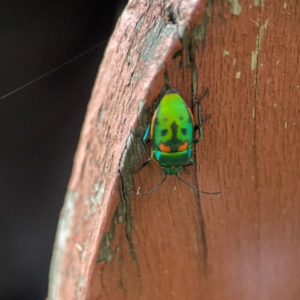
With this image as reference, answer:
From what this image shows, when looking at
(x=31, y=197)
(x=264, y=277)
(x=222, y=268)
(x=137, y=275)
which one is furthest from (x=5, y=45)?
(x=264, y=277)

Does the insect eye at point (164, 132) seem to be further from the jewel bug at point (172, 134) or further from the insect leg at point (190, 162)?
the insect leg at point (190, 162)

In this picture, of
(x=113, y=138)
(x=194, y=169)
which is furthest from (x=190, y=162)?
(x=113, y=138)

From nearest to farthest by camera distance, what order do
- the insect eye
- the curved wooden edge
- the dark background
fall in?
1. the curved wooden edge
2. the insect eye
3. the dark background

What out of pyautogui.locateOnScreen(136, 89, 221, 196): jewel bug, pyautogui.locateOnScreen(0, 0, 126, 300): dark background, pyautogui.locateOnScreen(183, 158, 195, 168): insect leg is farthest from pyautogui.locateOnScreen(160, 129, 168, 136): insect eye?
pyautogui.locateOnScreen(0, 0, 126, 300): dark background

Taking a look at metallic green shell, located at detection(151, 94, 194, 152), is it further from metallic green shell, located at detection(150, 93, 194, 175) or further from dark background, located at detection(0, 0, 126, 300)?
dark background, located at detection(0, 0, 126, 300)

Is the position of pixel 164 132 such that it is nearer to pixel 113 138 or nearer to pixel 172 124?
pixel 172 124

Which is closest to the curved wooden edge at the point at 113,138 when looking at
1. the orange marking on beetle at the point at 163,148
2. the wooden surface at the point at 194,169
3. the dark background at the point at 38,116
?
the wooden surface at the point at 194,169
